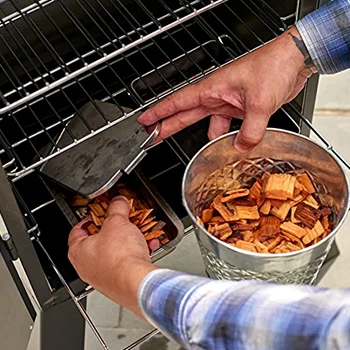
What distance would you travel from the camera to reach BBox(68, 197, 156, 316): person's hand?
0.70m

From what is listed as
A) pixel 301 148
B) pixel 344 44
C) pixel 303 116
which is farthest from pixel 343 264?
pixel 344 44

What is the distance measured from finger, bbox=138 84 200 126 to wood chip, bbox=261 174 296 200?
0.52 feet

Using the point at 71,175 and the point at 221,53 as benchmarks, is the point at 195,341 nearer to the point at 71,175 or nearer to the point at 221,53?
the point at 71,175

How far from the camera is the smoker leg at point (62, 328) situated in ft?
3.50

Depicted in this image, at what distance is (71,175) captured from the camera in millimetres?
1001

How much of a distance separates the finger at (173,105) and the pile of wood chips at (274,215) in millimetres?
151

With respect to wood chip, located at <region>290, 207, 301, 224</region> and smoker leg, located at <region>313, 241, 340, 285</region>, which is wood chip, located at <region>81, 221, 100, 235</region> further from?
smoker leg, located at <region>313, 241, 340, 285</region>

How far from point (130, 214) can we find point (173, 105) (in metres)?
0.18

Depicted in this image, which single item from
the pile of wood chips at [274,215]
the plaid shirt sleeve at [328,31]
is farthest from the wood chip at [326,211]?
the plaid shirt sleeve at [328,31]

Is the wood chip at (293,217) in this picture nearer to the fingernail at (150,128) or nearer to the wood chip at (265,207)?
the wood chip at (265,207)

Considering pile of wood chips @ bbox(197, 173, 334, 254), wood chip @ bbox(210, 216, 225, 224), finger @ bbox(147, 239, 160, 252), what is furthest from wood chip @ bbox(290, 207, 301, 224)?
finger @ bbox(147, 239, 160, 252)

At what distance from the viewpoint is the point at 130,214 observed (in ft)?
3.34

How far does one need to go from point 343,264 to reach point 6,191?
822 mm

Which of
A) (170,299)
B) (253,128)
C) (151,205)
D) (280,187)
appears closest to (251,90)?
(253,128)
